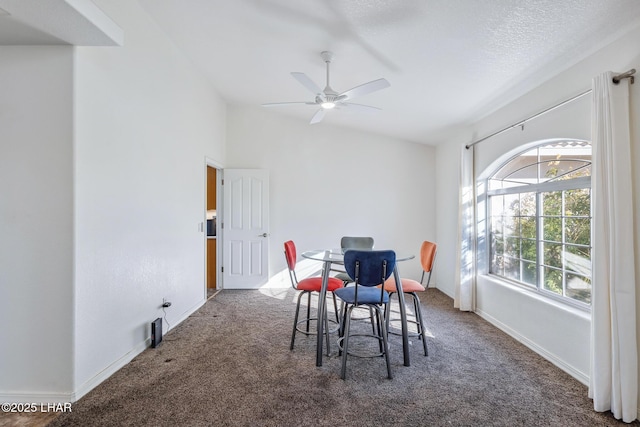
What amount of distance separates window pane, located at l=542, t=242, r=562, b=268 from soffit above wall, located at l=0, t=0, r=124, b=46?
3.90 meters

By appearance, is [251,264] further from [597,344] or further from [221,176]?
[597,344]

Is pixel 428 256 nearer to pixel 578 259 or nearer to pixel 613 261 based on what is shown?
pixel 578 259

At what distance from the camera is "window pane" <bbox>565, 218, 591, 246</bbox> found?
7.98 feet

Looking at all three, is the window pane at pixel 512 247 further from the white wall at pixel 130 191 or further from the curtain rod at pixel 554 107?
the white wall at pixel 130 191

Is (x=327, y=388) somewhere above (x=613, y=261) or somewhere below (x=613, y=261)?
below

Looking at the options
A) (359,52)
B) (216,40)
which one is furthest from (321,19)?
(216,40)

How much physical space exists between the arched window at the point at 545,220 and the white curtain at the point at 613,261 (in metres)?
0.54

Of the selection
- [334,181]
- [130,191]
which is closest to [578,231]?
[334,181]

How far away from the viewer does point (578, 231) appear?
2527mm

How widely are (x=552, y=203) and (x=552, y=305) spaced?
937 millimetres

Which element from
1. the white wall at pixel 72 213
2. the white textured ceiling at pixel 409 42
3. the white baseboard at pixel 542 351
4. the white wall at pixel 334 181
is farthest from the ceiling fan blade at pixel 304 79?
the white baseboard at pixel 542 351

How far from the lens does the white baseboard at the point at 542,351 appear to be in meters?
2.29

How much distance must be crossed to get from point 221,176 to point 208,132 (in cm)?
88

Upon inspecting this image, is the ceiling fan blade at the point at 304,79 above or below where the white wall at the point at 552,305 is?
above
